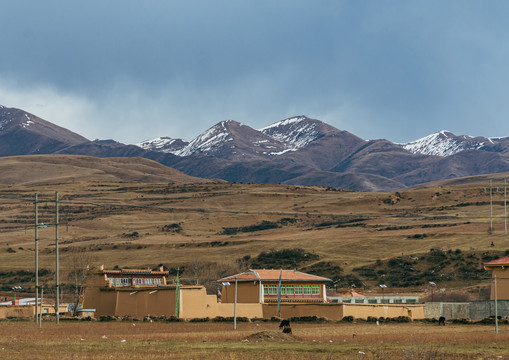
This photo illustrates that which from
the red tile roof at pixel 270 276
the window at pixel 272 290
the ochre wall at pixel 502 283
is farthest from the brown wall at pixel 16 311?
A: the ochre wall at pixel 502 283

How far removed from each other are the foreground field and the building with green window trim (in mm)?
22147

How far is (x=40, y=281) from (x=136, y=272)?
29.3 meters

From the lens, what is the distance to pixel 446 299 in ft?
270

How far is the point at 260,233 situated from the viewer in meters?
152

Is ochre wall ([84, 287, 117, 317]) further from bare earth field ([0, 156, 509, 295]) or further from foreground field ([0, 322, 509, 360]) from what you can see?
foreground field ([0, 322, 509, 360])

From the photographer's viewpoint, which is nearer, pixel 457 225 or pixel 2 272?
pixel 2 272

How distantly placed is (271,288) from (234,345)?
3672cm

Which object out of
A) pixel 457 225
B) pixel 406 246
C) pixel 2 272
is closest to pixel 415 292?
pixel 406 246

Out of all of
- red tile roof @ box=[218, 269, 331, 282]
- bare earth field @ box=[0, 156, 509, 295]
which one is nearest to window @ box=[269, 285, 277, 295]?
red tile roof @ box=[218, 269, 331, 282]

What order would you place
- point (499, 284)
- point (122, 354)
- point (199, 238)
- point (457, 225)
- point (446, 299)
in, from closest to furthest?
point (122, 354) → point (499, 284) → point (446, 299) → point (457, 225) → point (199, 238)

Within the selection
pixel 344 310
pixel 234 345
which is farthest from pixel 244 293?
pixel 234 345

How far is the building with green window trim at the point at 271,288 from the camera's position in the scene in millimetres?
73500

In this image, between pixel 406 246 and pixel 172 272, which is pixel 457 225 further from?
pixel 172 272

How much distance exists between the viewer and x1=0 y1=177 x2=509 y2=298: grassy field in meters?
111
